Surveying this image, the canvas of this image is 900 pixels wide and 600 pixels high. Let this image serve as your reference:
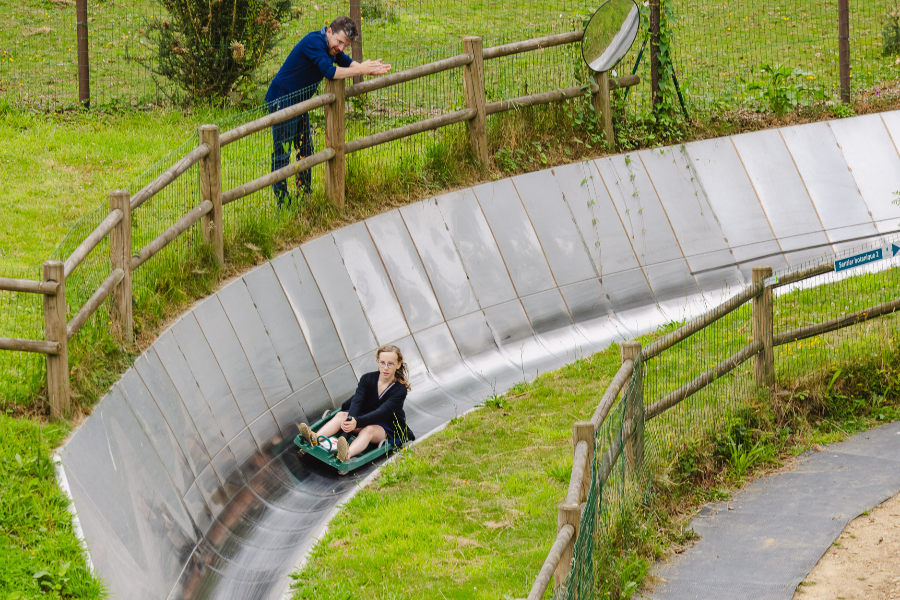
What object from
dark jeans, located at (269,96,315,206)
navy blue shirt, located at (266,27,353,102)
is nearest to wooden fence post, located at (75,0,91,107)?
navy blue shirt, located at (266,27,353,102)

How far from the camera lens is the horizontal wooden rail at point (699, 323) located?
20.3ft

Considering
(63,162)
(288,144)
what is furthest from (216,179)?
(63,162)

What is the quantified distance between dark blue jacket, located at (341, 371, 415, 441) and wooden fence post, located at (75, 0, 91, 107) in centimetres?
645

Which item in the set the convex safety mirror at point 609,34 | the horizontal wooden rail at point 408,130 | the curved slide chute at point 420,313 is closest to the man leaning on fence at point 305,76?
the horizontal wooden rail at point 408,130

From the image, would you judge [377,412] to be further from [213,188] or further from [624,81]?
[624,81]

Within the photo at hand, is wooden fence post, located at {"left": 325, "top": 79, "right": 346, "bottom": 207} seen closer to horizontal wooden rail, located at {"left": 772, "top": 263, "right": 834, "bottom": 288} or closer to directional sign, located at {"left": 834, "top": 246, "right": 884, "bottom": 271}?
horizontal wooden rail, located at {"left": 772, "top": 263, "right": 834, "bottom": 288}

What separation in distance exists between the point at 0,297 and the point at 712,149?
8.02m

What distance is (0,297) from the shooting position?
711cm

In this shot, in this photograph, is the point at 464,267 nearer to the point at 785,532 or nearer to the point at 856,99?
the point at 785,532

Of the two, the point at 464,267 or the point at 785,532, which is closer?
the point at 785,532

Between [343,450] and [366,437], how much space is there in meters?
0.25

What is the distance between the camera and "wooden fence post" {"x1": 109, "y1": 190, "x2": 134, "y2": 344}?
6.54m

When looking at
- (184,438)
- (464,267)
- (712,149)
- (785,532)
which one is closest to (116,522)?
(184,438)

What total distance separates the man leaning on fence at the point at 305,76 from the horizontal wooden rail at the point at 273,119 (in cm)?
25
